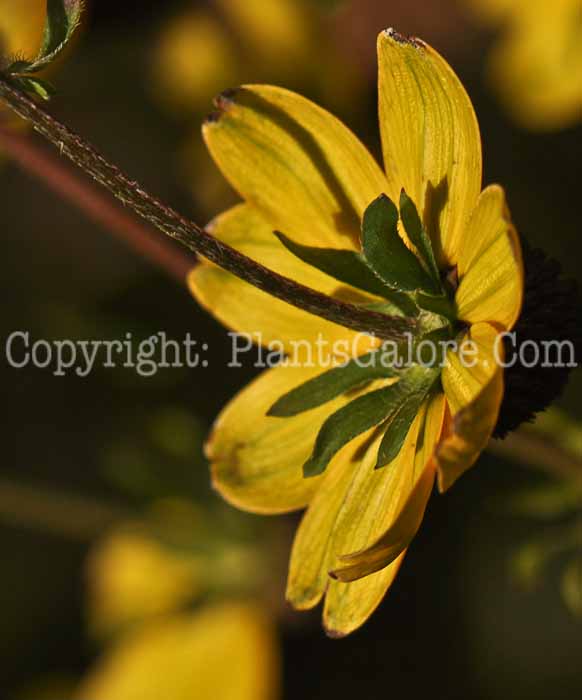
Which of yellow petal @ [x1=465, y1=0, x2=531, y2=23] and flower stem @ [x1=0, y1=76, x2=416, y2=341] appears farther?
yellow petal @ [x1=465, y1=0, x2=531, y2=23]

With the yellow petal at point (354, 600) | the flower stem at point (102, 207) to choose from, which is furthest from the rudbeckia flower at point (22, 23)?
the yellow petal at point (354, 600)

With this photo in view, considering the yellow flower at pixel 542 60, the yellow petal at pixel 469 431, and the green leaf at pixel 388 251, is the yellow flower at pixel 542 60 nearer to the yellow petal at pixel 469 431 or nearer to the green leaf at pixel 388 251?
the green leaf at pixel 388 251

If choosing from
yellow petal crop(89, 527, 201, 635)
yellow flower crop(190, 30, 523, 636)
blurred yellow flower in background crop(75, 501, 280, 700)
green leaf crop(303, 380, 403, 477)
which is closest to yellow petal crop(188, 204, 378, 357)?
yellow flower crop(190, 30, 523, 636)

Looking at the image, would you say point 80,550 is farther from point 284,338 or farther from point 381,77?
point 381,77

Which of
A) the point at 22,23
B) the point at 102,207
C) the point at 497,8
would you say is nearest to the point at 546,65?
the point at 497,8

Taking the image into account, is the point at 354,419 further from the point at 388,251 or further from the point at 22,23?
the point at 22,23

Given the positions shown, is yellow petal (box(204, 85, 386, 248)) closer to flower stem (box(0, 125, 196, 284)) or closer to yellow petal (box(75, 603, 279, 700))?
flower stem (box(0, 125, 196, 284))
